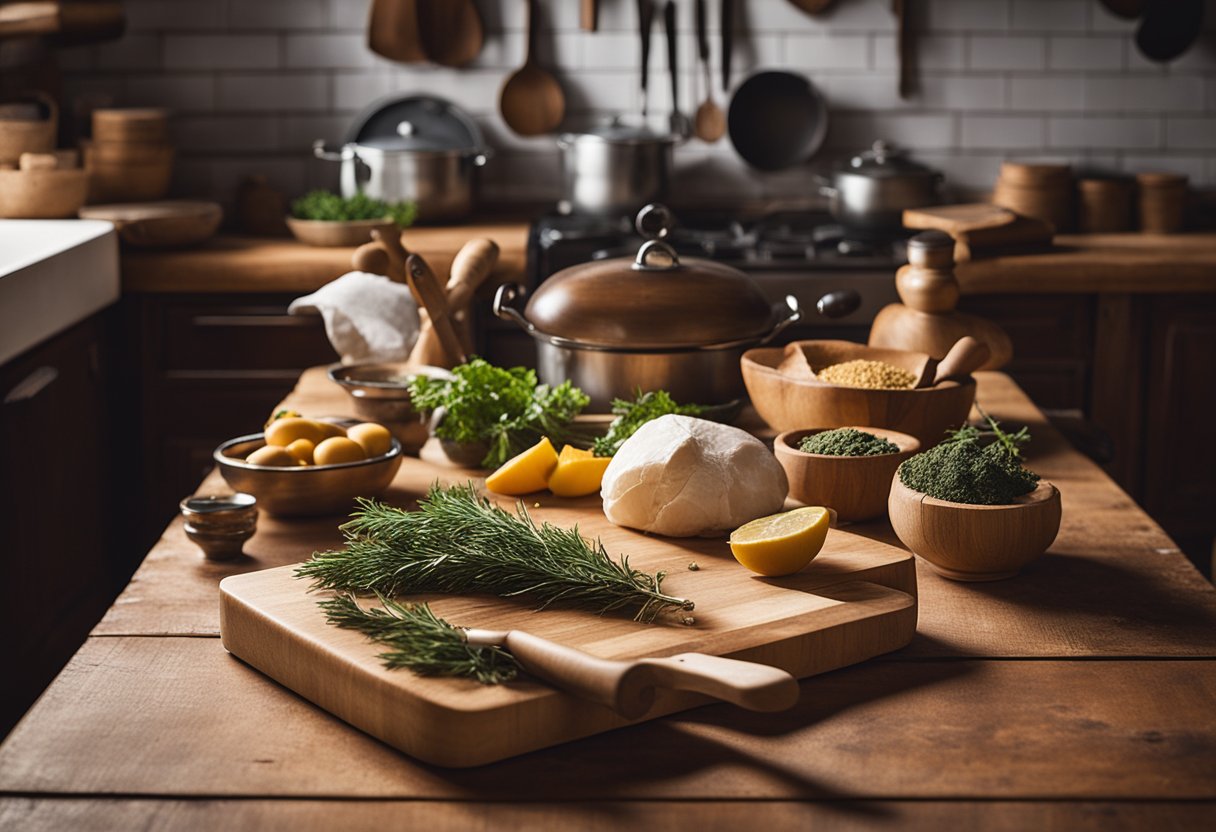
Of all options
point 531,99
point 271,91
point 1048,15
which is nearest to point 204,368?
point 271,91

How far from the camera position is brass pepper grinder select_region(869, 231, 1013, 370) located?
2127 mm

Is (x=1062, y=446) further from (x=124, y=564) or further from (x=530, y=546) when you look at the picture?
(x=124, y=564)

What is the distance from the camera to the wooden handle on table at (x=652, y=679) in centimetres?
105

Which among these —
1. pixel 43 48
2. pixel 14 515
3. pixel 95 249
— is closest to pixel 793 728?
pixel 14 515

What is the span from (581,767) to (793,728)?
0.19m

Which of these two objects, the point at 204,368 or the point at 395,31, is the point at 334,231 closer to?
the point at 204,368

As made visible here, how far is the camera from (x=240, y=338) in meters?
3.66

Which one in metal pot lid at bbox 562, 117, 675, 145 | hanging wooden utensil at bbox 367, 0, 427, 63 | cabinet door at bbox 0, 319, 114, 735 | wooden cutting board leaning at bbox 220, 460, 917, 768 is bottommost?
cabinet door at bbox 0, 319, 114, 735

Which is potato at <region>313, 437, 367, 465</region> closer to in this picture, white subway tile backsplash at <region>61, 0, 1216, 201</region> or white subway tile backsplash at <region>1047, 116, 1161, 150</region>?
white subway tile backsplash at <region>61, 0, 1216, 201</region>

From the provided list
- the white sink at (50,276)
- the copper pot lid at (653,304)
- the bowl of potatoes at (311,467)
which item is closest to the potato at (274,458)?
the bowl of potatoes at (311,467)

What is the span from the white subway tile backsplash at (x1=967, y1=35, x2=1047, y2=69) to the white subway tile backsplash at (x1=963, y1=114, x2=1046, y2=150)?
0.16 meters

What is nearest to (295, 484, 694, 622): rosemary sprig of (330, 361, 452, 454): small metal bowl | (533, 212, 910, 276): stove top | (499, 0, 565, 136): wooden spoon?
(330, 361, 452, 454): small metal bowl

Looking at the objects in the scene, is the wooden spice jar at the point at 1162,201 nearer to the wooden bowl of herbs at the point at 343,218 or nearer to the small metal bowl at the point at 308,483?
the wooden bowl of herbs at the point at 343,218

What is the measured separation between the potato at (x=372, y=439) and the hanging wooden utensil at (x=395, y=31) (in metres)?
2.76
